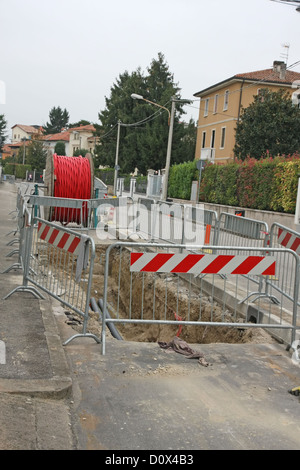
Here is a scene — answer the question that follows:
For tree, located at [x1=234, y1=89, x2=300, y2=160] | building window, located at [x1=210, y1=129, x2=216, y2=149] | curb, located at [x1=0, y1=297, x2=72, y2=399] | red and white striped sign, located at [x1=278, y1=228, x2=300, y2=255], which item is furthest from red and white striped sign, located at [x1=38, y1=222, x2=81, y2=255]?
building window, located at [x1=210, y1=129, x2=216, y2=149]

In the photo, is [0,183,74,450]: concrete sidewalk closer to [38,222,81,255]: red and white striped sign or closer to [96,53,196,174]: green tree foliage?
[38,222,81,255]: red and white striped sign

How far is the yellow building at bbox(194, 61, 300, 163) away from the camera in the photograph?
44531 mm

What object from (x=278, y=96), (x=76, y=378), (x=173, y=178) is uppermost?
(x=278, y=96)

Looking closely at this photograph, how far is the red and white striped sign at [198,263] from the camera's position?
20.0ft

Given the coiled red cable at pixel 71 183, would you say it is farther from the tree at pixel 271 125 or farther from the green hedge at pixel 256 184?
the tree at pixel 271 125

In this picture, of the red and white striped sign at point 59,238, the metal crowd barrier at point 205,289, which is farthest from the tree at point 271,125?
the red and white striped sign at point 59,238

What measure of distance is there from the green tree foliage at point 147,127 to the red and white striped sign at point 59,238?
2088 inches

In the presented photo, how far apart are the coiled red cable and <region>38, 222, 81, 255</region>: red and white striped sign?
806 centimetres

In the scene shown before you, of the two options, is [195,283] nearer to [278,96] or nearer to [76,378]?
[76,378]

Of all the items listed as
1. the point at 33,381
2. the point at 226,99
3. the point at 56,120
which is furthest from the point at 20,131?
the point at 33,381

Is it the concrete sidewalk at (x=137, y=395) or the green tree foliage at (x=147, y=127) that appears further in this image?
the green tree foliage at (x=147, y=127)

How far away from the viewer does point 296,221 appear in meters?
21.5
